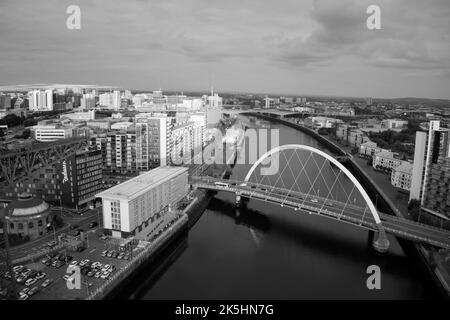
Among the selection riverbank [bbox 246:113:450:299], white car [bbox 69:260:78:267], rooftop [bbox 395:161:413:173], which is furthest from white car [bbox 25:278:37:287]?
rooftop [bbox 395:161:413:173]

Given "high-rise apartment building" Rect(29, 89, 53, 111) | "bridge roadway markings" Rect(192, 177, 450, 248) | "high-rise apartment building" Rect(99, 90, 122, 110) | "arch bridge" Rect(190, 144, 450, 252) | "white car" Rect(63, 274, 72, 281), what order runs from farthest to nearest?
1. "high-rise apartment building" Rect(99, 90, 122, 110)
2. "high-rise apartment building" Rect(29, 89, 53, 111)
3. "arch bridge" Rect(190, 144, 450, 252)
4. "bridge roadway markings" Rect(192, 177, 450, 248)
5. "white car" Rect(63, 274, 72, 281)

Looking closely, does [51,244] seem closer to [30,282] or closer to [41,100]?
[30,282]

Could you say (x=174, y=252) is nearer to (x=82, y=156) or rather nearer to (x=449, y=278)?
(x=82, y=156)

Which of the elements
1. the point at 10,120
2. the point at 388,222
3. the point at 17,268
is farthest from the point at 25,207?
the point at 10,120

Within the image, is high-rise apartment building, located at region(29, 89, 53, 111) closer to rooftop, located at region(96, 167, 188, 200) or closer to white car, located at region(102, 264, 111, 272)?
rooftop, located at region(96, 167, 188, 200)

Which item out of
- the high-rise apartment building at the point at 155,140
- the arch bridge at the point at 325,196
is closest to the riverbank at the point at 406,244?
the arch bridge at the point at 325,196

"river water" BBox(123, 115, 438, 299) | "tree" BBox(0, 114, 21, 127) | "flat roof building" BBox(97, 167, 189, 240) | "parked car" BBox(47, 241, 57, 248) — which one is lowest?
"river water" BBox(123, 115, 438, 299)
